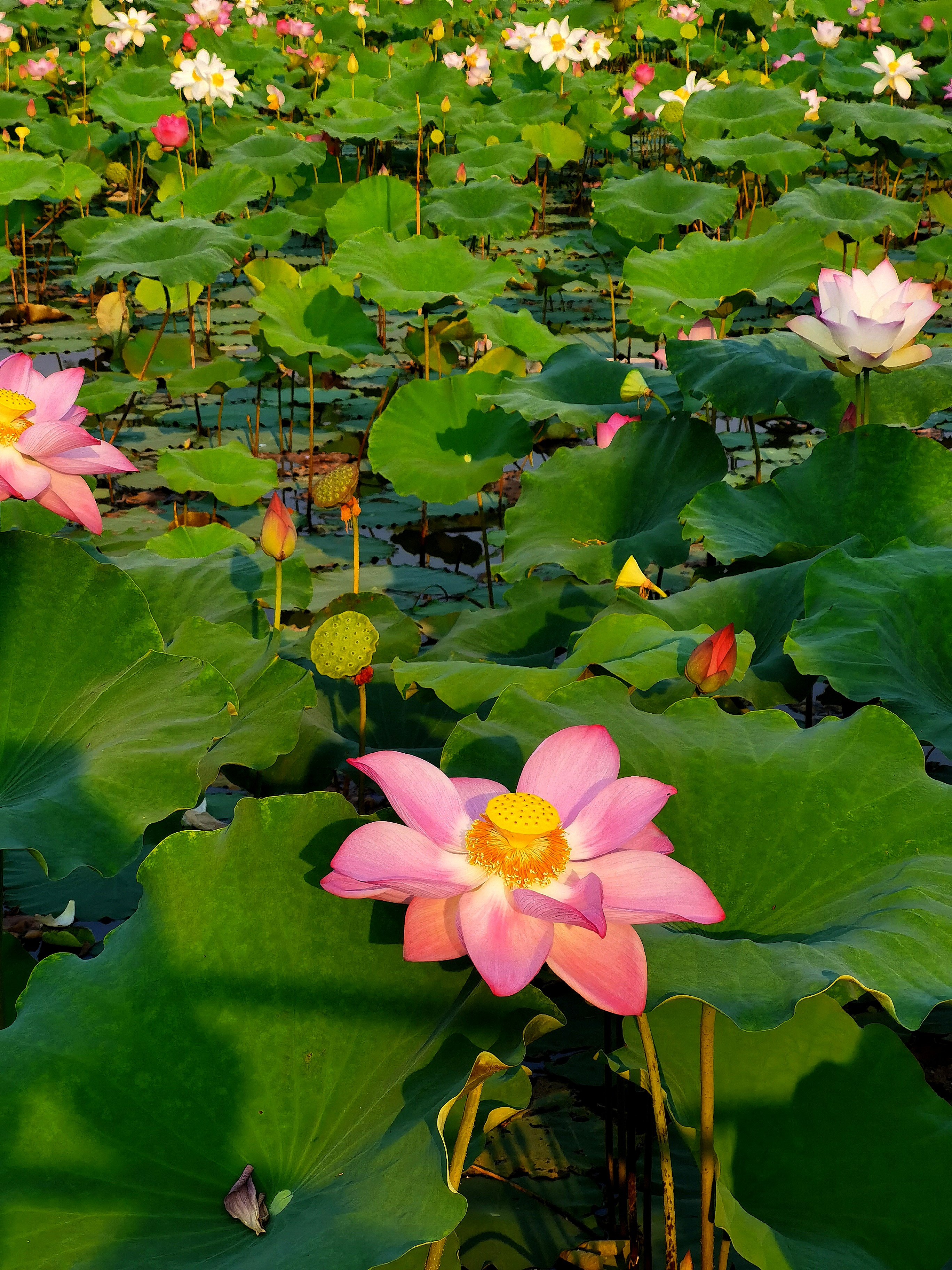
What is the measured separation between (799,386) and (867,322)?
0.39 metres

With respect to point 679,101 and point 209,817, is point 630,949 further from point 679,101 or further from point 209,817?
point 679,101

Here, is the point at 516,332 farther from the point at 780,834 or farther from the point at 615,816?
the point at 615,816

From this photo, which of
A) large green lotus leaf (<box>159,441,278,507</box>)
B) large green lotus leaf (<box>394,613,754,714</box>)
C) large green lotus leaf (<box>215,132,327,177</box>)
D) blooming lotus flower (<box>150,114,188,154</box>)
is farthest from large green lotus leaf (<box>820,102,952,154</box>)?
large green lotus leaf (<box>394,613,754,714</box>)

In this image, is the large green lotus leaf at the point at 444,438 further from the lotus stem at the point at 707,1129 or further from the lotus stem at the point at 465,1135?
the lotus stem at the point at 465,1135

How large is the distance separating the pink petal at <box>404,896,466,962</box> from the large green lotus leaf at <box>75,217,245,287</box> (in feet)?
9.99

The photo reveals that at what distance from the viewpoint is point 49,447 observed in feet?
5.27

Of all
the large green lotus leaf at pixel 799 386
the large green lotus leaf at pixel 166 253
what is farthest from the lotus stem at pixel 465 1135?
the large green lotus leaf at pixel 166 253

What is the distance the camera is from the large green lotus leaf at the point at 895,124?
205 inches

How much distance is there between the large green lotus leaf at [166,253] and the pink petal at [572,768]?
9.71 feet

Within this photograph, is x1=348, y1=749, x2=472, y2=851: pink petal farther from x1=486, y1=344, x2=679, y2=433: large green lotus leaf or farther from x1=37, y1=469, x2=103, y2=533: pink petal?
x1=486, y1=344, x2=679, y2=433: large green lotus leaf

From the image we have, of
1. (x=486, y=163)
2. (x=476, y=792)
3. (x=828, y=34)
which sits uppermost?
(x=476, y=792)

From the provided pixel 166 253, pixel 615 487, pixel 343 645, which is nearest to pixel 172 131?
pixel 166 253

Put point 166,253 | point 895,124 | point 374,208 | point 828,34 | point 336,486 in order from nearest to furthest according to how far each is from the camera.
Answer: point 336,486
point 166,253
point 374,208
point 895,124
point 828,34

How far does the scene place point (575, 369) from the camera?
2.95 m
